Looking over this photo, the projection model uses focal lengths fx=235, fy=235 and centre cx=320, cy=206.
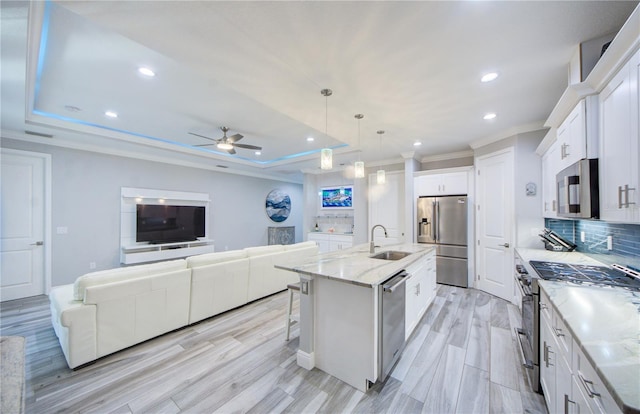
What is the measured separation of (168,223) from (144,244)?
63cm

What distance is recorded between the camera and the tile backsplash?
1800mm

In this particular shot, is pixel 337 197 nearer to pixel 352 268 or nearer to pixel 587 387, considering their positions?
pixel 352 268

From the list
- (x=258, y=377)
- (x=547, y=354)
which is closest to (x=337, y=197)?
(x=258, y=377)

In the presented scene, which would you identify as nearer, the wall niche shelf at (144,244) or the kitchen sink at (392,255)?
the kitchen sink at (392,255)

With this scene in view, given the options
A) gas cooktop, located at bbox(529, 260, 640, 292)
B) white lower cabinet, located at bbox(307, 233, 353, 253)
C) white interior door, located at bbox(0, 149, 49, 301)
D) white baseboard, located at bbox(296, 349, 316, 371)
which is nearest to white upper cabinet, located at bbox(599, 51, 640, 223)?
gas cooktop, located at bbox(529, 260, 640, 292)

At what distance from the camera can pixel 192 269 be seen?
282 centimetres

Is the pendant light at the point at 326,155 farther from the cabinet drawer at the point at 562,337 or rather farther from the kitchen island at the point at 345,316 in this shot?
the cabinet drawer at the point at 562,337

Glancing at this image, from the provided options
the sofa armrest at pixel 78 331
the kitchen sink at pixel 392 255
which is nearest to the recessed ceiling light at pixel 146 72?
the sofa armrest at pixel 78 331

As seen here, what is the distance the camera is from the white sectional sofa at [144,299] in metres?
2.09

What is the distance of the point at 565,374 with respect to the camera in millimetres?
1211

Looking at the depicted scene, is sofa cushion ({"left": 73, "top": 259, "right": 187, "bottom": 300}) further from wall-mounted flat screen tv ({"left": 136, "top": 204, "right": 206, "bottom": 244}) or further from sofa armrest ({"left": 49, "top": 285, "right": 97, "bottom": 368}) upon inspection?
wall-mounted flat screen tv ({"left": 136, "top": 204, "right": 206, "bottom": 244})

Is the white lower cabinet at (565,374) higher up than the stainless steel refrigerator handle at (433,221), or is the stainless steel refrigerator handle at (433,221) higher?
the stainless steel refrigerator handle at (433,221)

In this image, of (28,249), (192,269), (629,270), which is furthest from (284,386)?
(28,249)

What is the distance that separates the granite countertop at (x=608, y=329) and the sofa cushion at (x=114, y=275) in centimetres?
326
